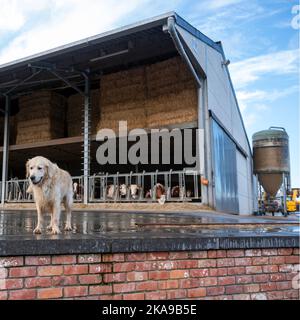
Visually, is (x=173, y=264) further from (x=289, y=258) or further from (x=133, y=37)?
(x=133, y=37)

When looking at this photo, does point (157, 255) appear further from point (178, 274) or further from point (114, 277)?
point (114, 277)

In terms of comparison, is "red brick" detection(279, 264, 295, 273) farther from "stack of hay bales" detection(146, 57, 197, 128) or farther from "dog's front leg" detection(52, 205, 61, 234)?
"stack of hay bales" detection(146, 57, 197, 128)

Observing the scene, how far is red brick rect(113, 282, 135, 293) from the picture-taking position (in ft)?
11.1

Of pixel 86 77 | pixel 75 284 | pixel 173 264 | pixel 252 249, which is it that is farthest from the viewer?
pixel 86 77

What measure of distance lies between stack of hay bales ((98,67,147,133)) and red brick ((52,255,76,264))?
11.8 metres

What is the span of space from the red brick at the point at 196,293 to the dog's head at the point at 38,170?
241 centimetres

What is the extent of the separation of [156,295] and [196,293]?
392 mm

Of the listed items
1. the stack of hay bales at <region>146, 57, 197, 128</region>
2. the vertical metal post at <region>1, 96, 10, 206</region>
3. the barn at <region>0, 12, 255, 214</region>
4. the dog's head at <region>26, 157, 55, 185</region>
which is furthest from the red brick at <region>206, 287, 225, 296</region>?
the vertical metal post at <region>1, 96, 10, 206</region>

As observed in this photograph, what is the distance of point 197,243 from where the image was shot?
145 inches

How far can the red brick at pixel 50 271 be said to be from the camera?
125 inches

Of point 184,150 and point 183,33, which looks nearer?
point 183,33

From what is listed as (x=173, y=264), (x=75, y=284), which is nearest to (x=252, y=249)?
(x=173, y=264)

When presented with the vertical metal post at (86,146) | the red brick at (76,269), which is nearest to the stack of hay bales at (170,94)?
the vertical metal post at (86,146)

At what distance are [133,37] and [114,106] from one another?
3.59 meters
